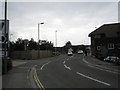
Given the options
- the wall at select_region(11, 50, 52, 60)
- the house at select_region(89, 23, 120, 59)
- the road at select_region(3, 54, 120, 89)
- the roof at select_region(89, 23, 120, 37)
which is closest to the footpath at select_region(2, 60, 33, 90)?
the road at select_region(3, 54, 120, 89)

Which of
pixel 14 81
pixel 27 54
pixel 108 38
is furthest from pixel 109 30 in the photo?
pixel 14 81

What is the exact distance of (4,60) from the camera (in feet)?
65.1

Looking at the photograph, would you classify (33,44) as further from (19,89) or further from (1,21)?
(19,89)

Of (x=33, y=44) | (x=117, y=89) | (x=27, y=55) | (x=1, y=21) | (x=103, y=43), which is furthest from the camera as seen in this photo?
(x=33, y=44)

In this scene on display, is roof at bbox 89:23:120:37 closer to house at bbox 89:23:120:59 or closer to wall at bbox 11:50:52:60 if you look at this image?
house at bbox 89:23:120:59

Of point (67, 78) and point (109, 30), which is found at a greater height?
point (109, 30)

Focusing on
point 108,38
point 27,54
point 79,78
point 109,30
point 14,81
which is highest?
point 109,30

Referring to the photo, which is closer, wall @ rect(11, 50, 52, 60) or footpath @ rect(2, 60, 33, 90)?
footpath @ rect(2, 60, 33, 90)

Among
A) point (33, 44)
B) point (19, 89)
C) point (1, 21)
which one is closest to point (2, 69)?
point (1, 21)

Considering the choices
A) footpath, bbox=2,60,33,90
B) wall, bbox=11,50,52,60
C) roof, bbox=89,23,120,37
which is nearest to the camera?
footpath, bbox=2,60,33,90

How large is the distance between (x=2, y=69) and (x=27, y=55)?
32795 millimetres

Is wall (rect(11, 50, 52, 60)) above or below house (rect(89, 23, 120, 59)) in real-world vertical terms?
below

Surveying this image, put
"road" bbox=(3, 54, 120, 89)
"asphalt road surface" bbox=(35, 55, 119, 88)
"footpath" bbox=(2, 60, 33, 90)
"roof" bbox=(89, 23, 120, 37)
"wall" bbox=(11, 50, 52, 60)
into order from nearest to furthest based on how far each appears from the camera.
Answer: "asphalt road surface" bbox=(35, 55, 119, 88) < "road" bbox=(3, 54, 120, 89) < "footpath" bbox=(2, 60, 33, 90) < "wall" bbox=(11, 50, 52, 60) < "roof" bbox=(89, 23, 120, 37)

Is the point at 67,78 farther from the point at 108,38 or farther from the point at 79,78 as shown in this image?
the point at 108,38
